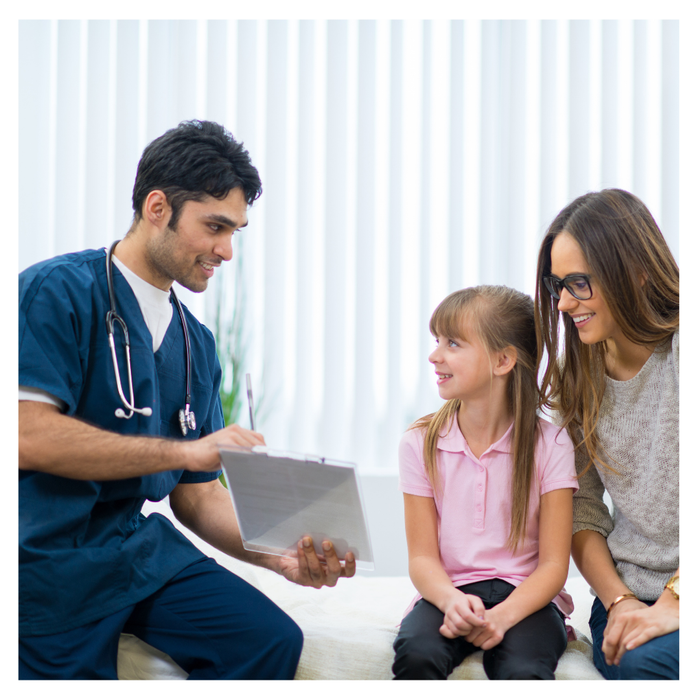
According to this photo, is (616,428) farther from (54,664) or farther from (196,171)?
(54,664)

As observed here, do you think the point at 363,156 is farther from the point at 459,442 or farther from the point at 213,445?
the point at 213,445

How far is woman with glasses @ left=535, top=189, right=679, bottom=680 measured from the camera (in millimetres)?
1189

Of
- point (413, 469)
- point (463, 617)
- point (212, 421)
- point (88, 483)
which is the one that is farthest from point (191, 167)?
point (463, 617)

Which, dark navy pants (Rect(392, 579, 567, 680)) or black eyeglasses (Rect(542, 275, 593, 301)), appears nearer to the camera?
dark navy pants (Rect(392, 579, 567, 680))

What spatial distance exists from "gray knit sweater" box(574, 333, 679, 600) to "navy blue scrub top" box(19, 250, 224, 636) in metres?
0.84

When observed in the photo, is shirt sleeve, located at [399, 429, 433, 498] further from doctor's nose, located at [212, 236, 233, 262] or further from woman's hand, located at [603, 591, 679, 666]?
doctor's nose, located at [212, 236, 233, 262]

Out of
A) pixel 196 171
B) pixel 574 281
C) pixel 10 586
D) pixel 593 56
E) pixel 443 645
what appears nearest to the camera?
pixel 10 586

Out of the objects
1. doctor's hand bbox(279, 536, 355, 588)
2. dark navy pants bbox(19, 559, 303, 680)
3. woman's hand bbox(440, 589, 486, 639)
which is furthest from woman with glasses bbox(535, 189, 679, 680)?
dark navy pants bbox(19, 559, 303, 680)

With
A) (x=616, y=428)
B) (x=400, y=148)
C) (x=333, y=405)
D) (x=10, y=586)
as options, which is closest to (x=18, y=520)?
(x=10, y=586)

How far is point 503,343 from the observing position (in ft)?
4.50

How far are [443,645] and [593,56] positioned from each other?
8.06ft

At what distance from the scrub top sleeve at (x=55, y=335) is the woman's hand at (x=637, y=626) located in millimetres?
1032

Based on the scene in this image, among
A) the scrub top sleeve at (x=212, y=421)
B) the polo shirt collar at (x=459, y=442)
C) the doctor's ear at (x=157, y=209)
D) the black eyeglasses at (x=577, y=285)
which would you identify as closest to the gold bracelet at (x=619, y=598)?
the polo shirt collar at (x=459, y=442)

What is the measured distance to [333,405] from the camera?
2.69 meters
